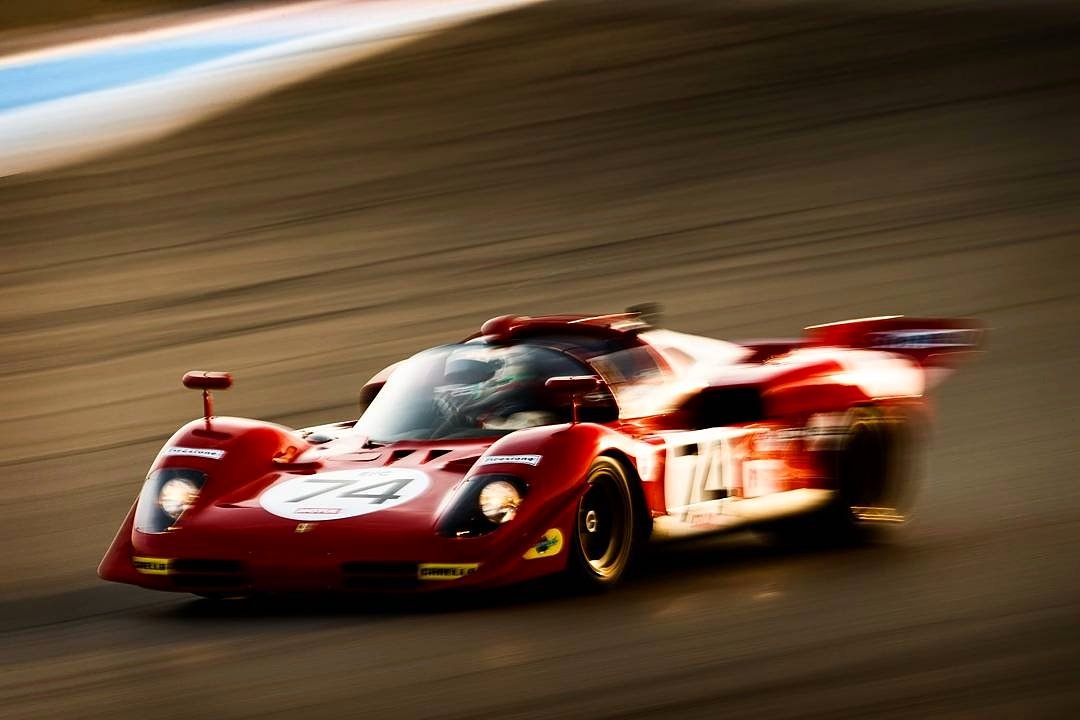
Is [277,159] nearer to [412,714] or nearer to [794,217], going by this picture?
[794,217]

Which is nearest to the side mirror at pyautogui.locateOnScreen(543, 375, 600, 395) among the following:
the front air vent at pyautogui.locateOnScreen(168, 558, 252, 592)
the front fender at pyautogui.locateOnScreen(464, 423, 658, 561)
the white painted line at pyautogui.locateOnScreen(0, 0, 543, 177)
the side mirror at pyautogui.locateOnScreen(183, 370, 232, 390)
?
the front fender at pyautogui.locateOnScreen(464, 423, 658, 561)

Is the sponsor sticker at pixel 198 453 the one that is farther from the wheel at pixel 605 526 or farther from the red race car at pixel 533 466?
the wheel at pixel 605 526

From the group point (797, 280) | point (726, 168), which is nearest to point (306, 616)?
point (797, 280)

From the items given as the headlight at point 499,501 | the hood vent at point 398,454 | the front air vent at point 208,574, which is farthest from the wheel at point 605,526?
the front air vent at point 208,574

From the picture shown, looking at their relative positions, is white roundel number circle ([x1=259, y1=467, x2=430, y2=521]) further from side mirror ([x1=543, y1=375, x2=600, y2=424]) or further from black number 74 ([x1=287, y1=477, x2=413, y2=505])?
side mirror ([x1=543, y1=375, x2=600, y2=424])

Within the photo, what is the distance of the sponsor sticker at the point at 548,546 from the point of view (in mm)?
6535

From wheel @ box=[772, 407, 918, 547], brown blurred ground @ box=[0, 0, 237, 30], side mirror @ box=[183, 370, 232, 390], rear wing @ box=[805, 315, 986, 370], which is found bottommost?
wheel @ box=[772, 407, 918, 547]

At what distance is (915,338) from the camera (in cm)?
959

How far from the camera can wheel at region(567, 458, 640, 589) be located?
6777 millimetres

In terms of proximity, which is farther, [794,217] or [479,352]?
[794,217]

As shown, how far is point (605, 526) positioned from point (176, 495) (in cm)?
158

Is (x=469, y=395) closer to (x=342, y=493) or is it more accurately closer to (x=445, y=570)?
(x=342, y=493)

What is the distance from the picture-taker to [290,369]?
43.4ft

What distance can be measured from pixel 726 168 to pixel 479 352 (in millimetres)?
10777
